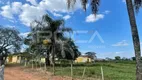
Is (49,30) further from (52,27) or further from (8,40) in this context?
(8,40)

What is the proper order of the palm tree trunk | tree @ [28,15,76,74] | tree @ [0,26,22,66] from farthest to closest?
tree @ [0,26,22,66] → tree @ [28,15,76,74] → the palm tree trunk

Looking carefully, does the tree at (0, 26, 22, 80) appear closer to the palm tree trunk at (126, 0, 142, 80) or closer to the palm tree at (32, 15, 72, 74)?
the palm tree at (32, 15, 72, 74)

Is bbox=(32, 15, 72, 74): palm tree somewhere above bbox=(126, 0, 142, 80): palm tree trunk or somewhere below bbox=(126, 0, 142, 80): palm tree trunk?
above

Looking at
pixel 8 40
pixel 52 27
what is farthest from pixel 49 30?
pixel 8 40

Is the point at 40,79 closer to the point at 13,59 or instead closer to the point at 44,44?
the point at 44,44

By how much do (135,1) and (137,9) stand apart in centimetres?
50

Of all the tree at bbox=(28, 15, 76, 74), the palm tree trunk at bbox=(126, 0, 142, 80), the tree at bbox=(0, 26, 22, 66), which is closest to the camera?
the palm tree trunk at bbox=(126, 0, 142, 80)

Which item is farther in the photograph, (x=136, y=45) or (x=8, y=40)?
(x=8, y=40)

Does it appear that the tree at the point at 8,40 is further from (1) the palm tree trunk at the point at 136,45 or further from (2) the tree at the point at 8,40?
(1) the palm tree trunk at the point at 136,45

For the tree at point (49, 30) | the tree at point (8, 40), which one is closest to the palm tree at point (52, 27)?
the tree at point (49, 30)

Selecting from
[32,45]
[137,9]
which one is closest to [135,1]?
[137,9]

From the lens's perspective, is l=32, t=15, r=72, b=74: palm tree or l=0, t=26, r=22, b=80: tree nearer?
l=32, t=15, r=72, b=74: palm tree

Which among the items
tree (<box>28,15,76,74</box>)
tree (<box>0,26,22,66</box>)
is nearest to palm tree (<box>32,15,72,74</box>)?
tree (<box>28,15,76,74</box>)

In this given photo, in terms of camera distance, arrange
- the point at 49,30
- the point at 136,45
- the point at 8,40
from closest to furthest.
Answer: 1. the point at 136,45
2. the point at 49,30
3. the point at 8,40
